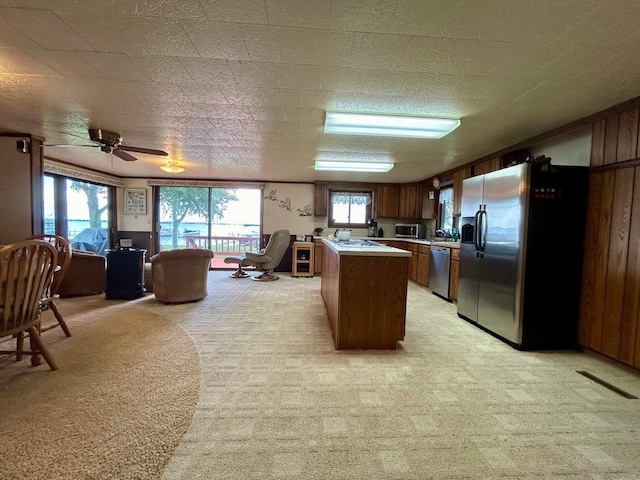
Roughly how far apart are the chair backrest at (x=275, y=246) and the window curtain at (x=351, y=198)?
1758mm

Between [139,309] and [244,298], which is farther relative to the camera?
[244,298]

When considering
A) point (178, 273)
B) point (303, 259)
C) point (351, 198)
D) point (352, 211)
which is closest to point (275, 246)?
point (303, 259)

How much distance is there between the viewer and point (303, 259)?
627 cm

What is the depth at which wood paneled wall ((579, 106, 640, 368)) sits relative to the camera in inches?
89.1

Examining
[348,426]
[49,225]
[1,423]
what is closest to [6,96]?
[1,423]

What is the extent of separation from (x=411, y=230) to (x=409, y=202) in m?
0.67

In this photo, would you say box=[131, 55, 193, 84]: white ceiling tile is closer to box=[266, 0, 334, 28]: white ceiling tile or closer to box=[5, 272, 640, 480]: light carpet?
box=[266, 0, 334, 28]: white ceiling tile

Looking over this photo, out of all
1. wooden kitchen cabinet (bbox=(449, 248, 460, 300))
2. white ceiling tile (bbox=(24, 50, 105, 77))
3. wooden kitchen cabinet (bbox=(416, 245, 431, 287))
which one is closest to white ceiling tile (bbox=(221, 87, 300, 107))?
white ceiling tile (bbox=(24, 50, 105, 77))

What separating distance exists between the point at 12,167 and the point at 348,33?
4.72 metres

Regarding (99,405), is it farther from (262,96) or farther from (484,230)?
(484,230)

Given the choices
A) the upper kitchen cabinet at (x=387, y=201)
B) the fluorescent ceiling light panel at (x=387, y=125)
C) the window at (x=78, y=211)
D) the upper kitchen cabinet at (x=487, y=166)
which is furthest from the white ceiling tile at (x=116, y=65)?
the upper kitchen cabinet at (x=387, y=201)

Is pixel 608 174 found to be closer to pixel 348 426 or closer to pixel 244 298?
pixel 348 426

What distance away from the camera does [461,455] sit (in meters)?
1.38

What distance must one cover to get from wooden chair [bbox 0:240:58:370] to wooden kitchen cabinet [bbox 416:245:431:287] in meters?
4.99
